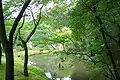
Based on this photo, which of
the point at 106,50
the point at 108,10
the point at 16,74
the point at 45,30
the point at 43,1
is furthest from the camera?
the point at 45,30

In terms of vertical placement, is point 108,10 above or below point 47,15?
below

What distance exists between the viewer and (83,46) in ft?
39.4

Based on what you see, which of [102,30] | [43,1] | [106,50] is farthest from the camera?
[43,1]

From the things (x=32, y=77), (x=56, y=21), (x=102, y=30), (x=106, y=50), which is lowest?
(x=32, y=77)

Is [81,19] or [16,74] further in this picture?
[16,74]

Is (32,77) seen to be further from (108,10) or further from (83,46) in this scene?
(108,10)

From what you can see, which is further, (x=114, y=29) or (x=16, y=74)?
(x=16, y=74)

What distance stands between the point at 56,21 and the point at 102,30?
9.32 meters

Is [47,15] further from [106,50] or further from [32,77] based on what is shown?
[106,50]

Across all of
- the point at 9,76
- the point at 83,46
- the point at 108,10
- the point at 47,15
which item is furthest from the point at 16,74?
the point at 108,10

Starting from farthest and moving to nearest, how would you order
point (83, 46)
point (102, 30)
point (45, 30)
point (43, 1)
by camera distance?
point (45, 30) → point (43, 1) → point (83, 46) → point (102, 30)

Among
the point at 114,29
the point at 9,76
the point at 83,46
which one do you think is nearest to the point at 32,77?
the point at 83,46

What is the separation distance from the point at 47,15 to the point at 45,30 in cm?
297

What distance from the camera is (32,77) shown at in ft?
56.9
